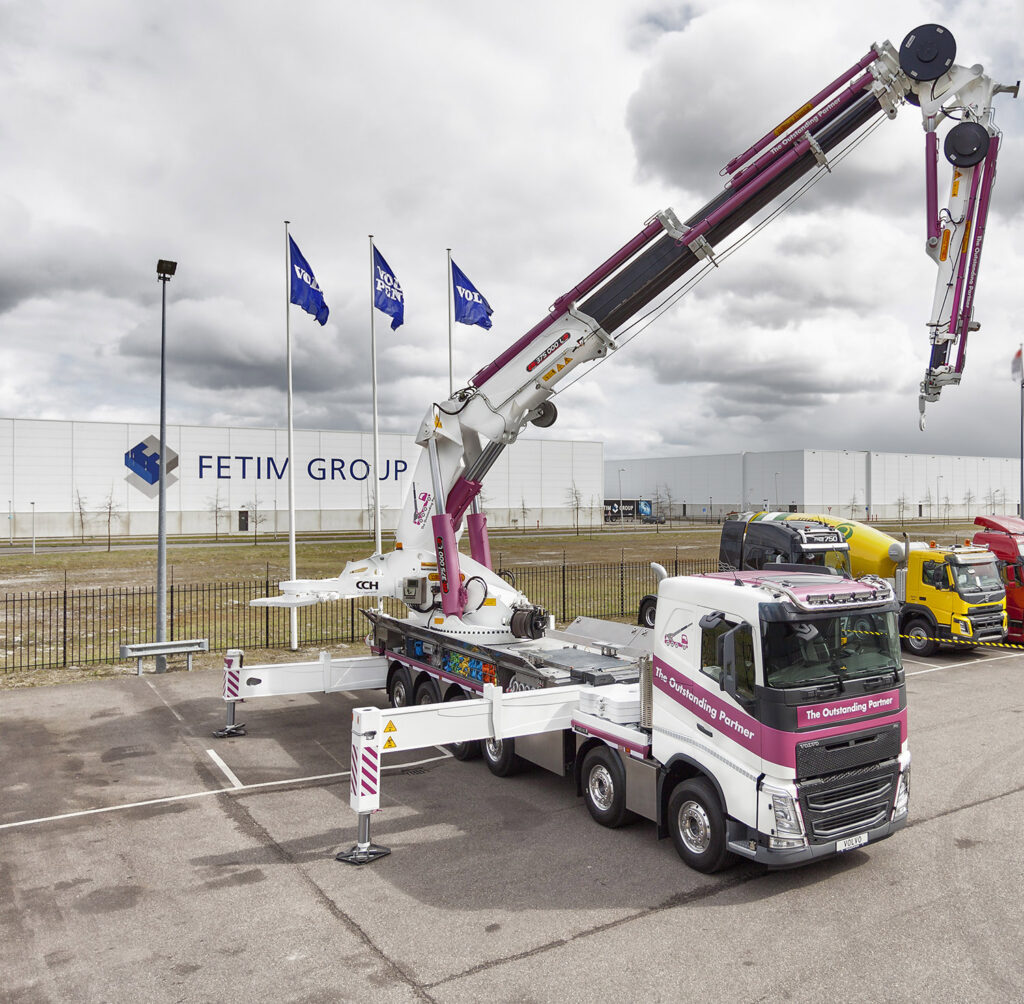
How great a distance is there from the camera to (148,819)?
8.70m

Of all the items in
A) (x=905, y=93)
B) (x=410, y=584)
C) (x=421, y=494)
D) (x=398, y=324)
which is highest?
(x=905, y=93)

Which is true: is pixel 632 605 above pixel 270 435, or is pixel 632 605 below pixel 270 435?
below

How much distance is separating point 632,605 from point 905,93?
17946 mm

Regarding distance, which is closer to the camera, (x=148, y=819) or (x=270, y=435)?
(x=148, y=819)

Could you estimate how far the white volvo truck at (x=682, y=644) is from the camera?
6.82m

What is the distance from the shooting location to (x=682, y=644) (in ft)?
25.0

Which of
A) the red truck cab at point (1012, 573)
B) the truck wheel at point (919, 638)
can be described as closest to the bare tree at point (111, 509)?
the truck wheel at point (919, 638)

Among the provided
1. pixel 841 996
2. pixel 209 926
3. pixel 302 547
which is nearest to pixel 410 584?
pixel 209 926

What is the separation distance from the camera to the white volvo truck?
269 inches

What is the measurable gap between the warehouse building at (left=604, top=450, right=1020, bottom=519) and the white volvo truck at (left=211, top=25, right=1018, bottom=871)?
8971 centimetres

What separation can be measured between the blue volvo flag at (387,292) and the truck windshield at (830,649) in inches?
480

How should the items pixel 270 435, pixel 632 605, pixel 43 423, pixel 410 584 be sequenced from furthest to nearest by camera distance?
1. pixel 270 435
2. pixel 43 423
3. pixel 632 605
4. pixel 410 584

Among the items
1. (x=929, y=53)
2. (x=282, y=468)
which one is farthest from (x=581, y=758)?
(x=282, y=468)

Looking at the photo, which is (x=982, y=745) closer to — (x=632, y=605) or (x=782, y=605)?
(x=782, y=605)
